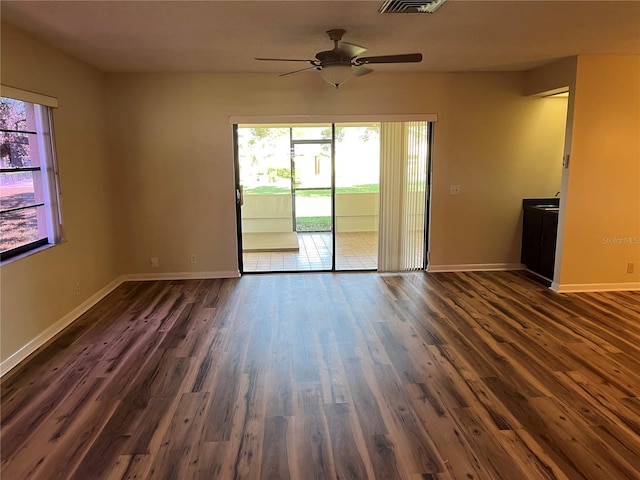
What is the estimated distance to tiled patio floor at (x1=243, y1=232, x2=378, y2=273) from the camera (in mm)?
6289

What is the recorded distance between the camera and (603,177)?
4.82m

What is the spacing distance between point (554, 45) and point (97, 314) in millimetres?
5233

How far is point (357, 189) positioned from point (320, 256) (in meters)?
1.23

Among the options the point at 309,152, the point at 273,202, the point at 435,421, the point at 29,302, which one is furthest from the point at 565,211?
the point at 29,302

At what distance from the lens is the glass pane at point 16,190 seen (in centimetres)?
336

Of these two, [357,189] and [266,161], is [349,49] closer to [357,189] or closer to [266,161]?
[357,189]

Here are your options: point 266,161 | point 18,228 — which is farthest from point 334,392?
point 266,161

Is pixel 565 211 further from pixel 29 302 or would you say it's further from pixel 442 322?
pixel 29 302

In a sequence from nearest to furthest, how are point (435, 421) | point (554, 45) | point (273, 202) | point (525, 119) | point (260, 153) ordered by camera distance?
point (435, 421), point (554, 45), point (525, 119), point (260, 153), point (273, 202)

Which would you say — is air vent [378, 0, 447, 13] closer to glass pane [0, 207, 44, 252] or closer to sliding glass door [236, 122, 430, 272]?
sliding glass door [236, 122, 430, 272]

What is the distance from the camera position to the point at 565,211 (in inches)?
192

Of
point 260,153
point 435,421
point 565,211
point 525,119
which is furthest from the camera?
point 260,153

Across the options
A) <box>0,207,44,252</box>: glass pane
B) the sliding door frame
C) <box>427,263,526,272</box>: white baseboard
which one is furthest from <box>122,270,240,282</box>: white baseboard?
<box>427,263,526,272</box>: white baseboard

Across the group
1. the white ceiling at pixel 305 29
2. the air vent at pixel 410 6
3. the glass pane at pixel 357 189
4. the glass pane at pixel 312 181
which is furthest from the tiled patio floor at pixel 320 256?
the air vent at pixel 410 6
